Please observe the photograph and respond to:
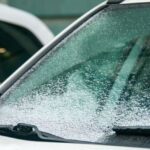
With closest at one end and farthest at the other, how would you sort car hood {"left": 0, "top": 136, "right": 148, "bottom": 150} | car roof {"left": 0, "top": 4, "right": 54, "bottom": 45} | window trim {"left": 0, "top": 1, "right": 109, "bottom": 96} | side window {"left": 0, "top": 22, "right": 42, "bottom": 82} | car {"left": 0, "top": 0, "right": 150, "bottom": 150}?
car hood {"left": 0, "top": 136, "right": 148, "bottom": 150} → car {"left": 0, "top": 0, "right": 150, "bottom": 150} → window trim {"left": 0, "top": 1, "right": 109, "bottom": 96} → side window {"left": 0, "top": 22, "right": 42, "bottom": 82} → car roof {"left": 0, "top": 4, "right": 54, "bottom": 45}

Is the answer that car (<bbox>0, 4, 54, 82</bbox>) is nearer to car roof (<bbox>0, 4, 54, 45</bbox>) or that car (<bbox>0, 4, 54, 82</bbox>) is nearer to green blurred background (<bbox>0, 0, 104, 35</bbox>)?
car roof (<bbox>0, 4, 54, 45</bbox>)

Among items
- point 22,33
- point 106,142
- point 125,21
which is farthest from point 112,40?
point 22,33

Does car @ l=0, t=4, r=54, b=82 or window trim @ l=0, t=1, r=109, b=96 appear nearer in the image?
window trim @ l=0, t=1, r=109, b=96

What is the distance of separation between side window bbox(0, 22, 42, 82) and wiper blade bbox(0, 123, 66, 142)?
2.42 meters

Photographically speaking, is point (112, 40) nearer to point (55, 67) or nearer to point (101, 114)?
point (55, 67)

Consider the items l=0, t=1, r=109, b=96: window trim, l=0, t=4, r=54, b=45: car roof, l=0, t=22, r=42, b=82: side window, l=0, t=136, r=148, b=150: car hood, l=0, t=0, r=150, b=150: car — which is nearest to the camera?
l=0, t=136, r=148, b=150: car hood

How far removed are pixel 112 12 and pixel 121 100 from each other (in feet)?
2.27

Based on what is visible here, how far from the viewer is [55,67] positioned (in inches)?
137

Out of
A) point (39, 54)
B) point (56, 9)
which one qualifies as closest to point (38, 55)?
point (39, 54)

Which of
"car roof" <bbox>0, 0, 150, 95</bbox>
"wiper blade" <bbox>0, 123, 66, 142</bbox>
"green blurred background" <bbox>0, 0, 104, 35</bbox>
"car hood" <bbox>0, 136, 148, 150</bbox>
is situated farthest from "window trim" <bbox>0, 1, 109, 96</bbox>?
"green blurred background" <bbox>0, 0, 104, 35</bbox>

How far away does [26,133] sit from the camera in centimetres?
289

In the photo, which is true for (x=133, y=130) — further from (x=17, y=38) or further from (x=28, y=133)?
(x=17, y=38)

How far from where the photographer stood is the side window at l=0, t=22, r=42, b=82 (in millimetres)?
5469

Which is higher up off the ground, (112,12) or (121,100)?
(112,12)
